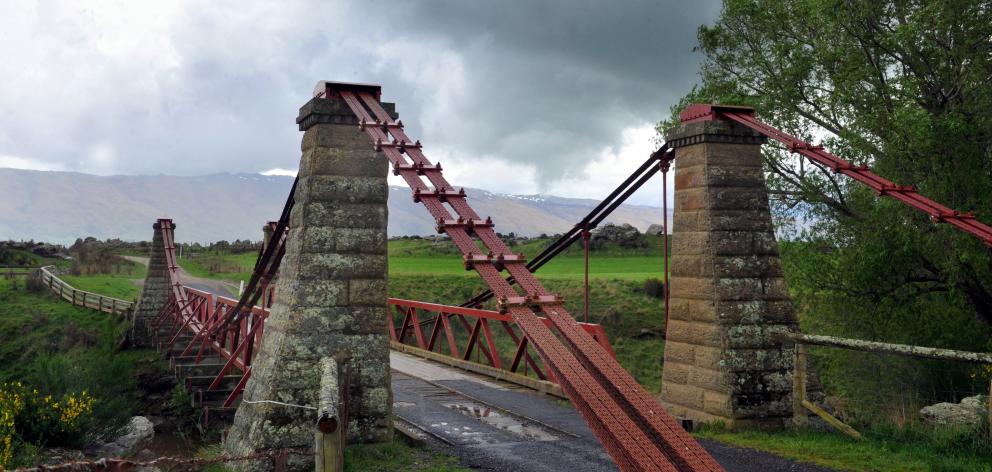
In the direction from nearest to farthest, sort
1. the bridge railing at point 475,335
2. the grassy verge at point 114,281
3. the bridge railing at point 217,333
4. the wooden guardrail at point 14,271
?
the bridge railing at point 475,335, the bridge railing at point 217,333, the grassy verge at point 114,281, the wooden guardrail at point 14,271

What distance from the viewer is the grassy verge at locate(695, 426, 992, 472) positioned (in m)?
7.43

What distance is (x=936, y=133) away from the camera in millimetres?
14617

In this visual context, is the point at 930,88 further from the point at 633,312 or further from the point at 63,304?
the point at 63,304

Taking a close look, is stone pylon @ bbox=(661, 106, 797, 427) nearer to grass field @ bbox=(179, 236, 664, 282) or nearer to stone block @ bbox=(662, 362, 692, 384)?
stone block @ bbox=(662, 362, 692, 384)

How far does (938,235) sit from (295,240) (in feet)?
39.4

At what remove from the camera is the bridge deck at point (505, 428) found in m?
8.31

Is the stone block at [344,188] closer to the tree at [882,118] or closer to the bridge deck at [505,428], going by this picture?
the bridge deck at [505,428]

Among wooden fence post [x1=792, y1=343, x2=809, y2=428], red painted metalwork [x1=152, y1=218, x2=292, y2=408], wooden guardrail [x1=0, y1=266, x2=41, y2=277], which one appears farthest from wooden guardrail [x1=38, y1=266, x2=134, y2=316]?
wooden fence post [x1=792, y1=343, x2=809, y2=428]

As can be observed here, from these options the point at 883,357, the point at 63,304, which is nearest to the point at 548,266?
the point at 63,304

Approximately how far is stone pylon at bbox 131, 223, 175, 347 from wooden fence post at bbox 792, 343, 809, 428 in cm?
2602

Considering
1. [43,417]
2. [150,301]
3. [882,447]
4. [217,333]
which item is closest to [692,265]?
[882,447]

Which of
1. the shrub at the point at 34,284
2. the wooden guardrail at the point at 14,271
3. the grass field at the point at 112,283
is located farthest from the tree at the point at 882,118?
the wooden guardrail at the point at 14,271

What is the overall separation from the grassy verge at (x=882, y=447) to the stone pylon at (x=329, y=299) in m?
4.09

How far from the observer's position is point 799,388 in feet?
31.4
